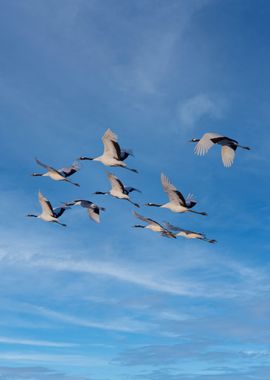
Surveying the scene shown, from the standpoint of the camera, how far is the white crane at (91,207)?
87.1 meters

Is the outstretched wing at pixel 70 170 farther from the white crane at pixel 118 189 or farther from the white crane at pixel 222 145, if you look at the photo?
the white crane at pixel 222 145

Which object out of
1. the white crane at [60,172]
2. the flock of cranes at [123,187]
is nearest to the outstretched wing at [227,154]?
the flock of cranes at [123,187]

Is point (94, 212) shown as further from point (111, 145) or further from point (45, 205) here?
point (111, 145)

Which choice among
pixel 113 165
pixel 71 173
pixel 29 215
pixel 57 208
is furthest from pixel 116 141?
pixel 29 215

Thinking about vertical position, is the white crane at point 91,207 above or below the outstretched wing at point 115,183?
above

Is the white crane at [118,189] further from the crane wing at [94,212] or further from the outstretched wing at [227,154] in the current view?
the outstretched wing at [227,154]

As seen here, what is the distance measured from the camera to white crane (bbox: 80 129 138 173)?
7012 cm

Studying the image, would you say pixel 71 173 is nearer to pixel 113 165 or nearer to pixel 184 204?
pixel 113 165

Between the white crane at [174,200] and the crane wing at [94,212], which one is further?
the crane wing at [94,212]

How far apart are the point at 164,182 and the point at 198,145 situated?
5.21 meters

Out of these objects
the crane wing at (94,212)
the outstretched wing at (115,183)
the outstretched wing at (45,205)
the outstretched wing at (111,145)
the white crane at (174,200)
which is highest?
the outstretched wing at (45,205)

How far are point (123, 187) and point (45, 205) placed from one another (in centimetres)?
1409

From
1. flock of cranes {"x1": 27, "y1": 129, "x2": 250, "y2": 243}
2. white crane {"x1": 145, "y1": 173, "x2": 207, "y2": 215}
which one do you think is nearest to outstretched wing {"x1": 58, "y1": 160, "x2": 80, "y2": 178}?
flock of cranes {"x1": 27, "y1": 129, "x2": 250, "y2": 243}

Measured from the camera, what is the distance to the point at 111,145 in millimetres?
71062
